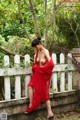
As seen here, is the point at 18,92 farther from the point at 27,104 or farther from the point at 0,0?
the point at 0,0

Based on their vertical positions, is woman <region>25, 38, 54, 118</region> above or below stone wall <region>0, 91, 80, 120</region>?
above

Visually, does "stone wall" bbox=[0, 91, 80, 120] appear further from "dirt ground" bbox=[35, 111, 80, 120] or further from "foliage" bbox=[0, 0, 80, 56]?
"foliage" bbox=[0, 0, 80, 56]

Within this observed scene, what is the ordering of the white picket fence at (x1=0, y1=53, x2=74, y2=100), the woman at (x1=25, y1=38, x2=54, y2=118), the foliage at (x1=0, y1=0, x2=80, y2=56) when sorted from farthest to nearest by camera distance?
the foliage at (x1=0, y1=0, x2=80, y2=56) → the woman at (x1=25, y1=38, x2=54, y2=118) → the white picket fence at (x1=0, y1=53, x2=74, y2=100)

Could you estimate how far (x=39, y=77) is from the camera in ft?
23.1

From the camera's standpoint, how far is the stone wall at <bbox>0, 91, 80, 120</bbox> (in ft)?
22.8

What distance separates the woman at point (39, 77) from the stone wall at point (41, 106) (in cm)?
16

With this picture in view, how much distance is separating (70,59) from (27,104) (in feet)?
5.47

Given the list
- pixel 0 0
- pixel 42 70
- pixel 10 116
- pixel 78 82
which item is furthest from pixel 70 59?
pixel 0 0

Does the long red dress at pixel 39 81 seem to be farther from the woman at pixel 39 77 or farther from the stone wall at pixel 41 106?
the stone wall at pixel 41 106

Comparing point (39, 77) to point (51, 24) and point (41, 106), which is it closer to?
point (41, 106)

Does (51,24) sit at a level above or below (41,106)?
above

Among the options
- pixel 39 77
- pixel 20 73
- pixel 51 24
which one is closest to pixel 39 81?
pixel 39 77

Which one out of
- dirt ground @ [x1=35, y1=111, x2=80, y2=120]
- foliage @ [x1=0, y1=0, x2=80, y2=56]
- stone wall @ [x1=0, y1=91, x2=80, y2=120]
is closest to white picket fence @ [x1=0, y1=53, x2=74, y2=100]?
stone wall @ [x1=0, y1=91, x2=80, y2=120]

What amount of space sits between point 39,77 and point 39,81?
87 millimetres
